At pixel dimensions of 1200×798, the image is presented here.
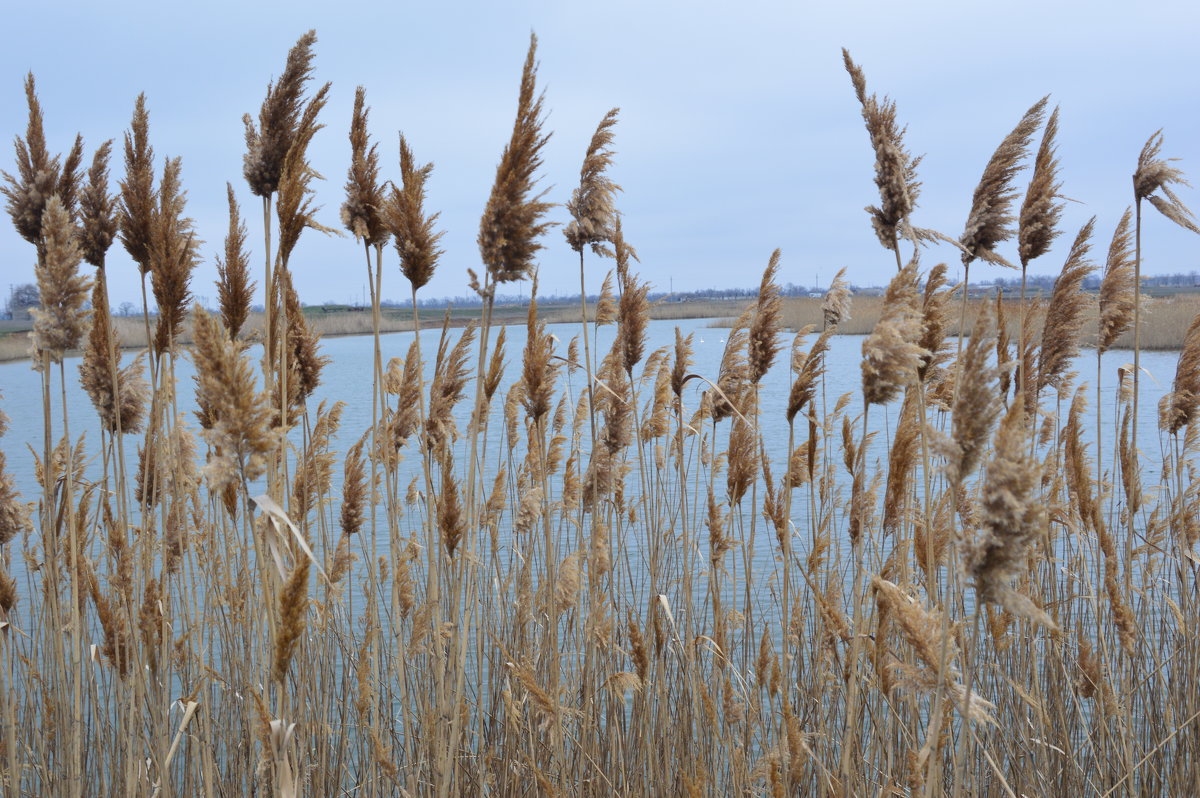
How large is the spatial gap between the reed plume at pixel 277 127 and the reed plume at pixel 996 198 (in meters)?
1.83

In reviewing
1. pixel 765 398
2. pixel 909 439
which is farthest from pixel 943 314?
pixel 765 398

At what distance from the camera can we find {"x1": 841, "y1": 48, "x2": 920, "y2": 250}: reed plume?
240 cm

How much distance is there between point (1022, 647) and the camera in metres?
3.77

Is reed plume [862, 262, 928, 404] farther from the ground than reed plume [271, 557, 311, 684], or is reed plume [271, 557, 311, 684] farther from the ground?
reed plume [862, 262, 928, 404]

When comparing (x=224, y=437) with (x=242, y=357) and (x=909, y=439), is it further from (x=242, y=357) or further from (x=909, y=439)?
(x=909, y=439)

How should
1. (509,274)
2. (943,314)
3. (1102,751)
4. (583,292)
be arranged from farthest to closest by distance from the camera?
(1102,751)
(583,292)
(943,314)
(509,274)

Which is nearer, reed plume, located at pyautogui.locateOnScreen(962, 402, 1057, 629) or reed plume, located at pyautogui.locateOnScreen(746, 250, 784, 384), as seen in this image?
reed plume, located at pyautogui.locateOnScreen(962, 402, 1057, 629)

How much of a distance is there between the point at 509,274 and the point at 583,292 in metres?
0.74

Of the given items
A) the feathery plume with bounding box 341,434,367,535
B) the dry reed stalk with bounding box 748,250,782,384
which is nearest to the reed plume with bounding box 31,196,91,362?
the feathery plume with bounding box 341,434,367,535

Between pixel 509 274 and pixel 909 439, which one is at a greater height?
pixel 509 274

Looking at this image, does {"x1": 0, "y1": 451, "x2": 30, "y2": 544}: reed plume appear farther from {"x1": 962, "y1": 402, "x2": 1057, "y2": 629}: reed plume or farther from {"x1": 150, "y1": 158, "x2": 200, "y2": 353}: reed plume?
{"x1": 962, "y1": 402, "x2": 1057, "y2": 629}: reed plume

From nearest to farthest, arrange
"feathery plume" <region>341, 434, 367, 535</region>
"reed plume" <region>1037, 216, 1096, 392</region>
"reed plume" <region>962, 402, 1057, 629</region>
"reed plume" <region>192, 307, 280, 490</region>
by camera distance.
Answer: "reed plume" <region>962, 402, 1057, 629</region> → "reed plume" <region>192, 307, 280, 490</region> → "reed plume" <region>1037, 216, 1096, 392</region> → "feathery plume" <region>341, 434, 367, 535</region>

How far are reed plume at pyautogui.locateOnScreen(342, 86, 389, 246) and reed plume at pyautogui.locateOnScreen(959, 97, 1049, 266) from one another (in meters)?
1.68

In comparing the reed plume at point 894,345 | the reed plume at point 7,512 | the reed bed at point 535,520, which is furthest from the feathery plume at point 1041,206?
the reed plume at point 7,512
